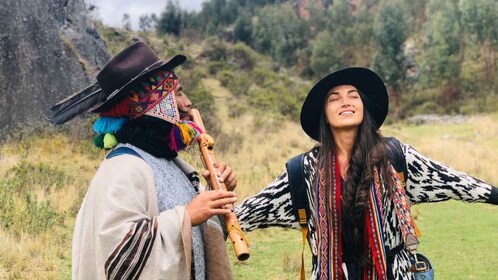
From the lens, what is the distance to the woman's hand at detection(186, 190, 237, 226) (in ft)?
6.73

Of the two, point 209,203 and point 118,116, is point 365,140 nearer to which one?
point 209,203

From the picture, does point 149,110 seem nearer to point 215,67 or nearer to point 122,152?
point 122,152

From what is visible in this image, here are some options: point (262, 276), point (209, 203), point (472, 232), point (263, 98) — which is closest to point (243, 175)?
point (472, 232)

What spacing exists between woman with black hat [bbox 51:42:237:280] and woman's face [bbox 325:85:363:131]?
24.0 inches

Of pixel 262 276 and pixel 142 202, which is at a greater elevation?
pixel 142 202

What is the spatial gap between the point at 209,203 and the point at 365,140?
967 millimetres

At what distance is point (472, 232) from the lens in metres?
7.86

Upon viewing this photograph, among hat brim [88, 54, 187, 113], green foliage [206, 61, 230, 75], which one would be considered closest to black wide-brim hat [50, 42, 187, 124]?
hat brim [88, 54, 187, 113]

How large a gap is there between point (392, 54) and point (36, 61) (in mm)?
31992

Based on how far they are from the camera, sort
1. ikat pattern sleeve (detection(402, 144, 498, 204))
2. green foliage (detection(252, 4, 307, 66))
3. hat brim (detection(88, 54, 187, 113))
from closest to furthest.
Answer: hat brim (detection(88, 54, 187, 113)), ikat pattern sleeve (detection(402, 144, 498, 204)), green foliage (detection(252, 4, 307, 66))

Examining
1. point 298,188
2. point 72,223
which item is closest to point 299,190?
point 298,188

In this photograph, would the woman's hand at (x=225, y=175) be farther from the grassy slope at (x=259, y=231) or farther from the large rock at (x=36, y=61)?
the large rock at (x=36, y=61)

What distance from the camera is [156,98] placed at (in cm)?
225

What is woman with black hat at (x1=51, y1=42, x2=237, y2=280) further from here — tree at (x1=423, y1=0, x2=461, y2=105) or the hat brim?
tree at (x1=423, y1=0, x2=461, y2=105)
